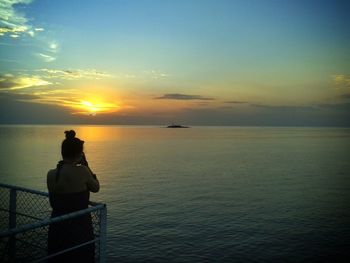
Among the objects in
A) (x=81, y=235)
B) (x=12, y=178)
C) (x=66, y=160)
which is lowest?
(x=12, y=178)

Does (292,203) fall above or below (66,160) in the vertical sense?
below

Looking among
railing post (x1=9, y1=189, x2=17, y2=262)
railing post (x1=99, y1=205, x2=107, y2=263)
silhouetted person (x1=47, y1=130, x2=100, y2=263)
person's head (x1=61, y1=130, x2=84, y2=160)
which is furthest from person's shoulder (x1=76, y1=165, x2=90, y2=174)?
railing post (x1=9, y1=189, x2=17, y2=262)

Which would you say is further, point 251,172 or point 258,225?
point 251,172

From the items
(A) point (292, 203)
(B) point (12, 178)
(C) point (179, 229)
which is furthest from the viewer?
(B) point (12, 178)

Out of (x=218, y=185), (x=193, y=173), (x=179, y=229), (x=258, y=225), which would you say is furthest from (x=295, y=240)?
(x=193, y=173)

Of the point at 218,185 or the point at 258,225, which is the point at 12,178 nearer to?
the point at 218,185

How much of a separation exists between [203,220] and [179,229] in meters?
2.86

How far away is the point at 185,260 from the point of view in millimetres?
16250

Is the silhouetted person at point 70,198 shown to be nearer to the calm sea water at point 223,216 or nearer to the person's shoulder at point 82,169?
the person's shoulder at point 82,169

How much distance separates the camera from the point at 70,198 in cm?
502

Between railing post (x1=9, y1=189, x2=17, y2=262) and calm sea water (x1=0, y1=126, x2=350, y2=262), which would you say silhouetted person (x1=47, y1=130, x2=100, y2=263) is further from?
calm sea water (x1=0, y1=126, x2=350, y2=262)

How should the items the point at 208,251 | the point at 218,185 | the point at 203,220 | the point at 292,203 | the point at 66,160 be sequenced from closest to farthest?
the point at 66,160, the point at 208,251, the point at 203,220, the point at 292,203, the point at 218,185

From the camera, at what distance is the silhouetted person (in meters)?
4.97

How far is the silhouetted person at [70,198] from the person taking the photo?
16.3 ft
